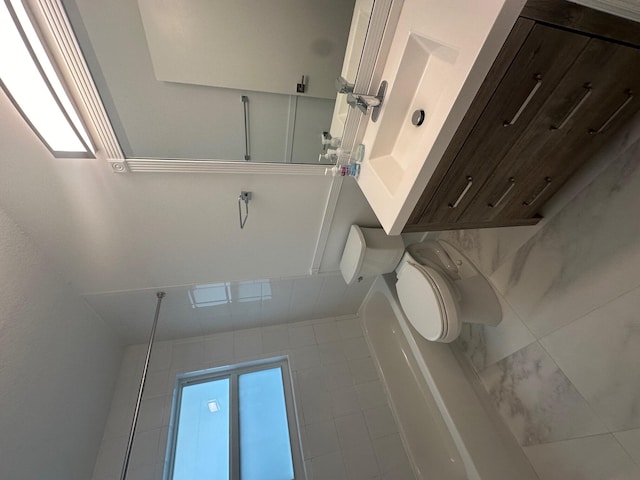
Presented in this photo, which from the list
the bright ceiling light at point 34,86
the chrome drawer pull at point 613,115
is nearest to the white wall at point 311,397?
the bright ceiling light at point 34,86

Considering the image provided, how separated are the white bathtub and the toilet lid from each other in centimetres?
35

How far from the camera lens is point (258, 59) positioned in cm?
126

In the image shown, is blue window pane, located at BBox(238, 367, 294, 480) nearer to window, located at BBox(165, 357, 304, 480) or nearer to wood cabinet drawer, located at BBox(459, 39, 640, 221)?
window, located at BBox(165, 357, 304, 480)

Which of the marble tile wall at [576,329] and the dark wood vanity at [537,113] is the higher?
the dark wood vanity at [537,113]

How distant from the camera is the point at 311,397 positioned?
6.39ft

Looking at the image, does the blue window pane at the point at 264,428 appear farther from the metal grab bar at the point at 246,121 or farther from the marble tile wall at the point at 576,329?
the metal grab bar at the point at 246,121

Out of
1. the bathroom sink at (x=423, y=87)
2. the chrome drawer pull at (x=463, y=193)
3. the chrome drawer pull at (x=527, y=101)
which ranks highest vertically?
the bathroom sink at (x=423, y=87)

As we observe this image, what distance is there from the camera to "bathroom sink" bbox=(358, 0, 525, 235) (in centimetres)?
58

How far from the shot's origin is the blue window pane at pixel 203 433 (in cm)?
172

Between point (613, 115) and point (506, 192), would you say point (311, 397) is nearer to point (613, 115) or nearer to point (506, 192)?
point (506, 192)

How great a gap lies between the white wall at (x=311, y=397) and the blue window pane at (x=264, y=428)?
0.57 feet

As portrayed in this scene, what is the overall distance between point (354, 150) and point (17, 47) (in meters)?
1.11

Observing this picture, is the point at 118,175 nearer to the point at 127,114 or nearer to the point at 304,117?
the point at 127,114

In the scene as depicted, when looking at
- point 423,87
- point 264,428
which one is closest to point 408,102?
point 423,87
